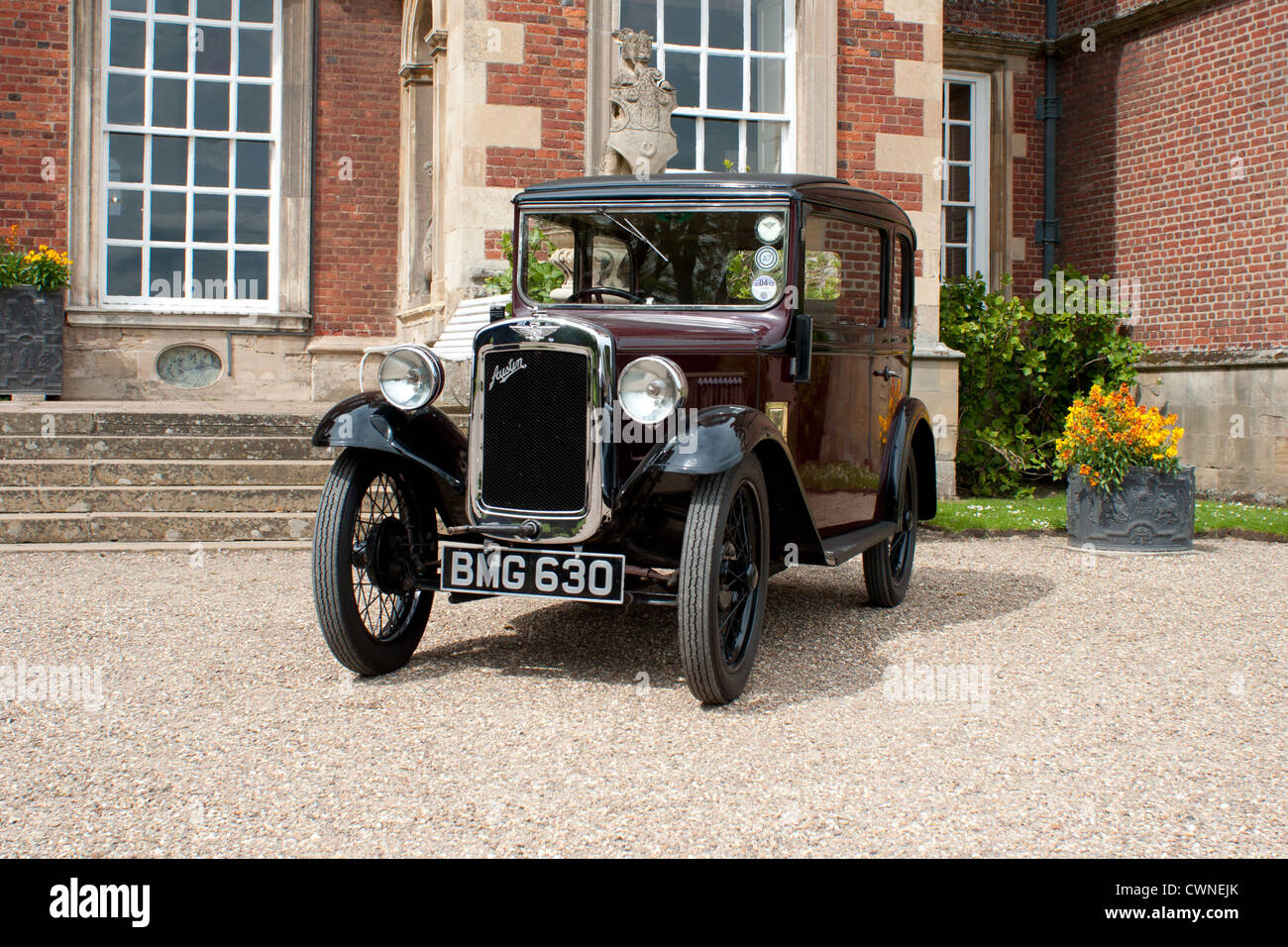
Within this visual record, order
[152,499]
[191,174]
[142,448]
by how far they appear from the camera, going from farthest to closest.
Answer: [191,174] → [142,448] → [152,499]

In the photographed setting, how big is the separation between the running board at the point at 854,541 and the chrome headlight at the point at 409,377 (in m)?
1.66

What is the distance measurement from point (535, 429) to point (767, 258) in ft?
4.26

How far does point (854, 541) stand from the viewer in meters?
5.02

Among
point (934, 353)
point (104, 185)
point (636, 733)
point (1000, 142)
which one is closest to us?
point (636, 733)

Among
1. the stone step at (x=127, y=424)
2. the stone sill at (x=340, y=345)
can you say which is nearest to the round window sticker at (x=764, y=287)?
the stone step at (x=127, y=424)

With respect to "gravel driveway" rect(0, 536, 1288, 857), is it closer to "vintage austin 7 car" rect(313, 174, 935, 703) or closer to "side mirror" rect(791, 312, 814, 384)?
"vintage austin 7 car" rect(313, 174, 935, 703)

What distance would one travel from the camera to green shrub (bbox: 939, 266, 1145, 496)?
11.2 m

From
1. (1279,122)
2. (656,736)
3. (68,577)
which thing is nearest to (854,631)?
(656,736)

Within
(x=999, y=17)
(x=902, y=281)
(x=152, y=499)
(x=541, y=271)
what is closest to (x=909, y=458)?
(x=902, y=281)

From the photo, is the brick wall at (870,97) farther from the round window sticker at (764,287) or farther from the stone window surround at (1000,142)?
the round window sticker at (764,287)

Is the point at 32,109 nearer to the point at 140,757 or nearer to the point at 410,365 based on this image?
the point at 410,365

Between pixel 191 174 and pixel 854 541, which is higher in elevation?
pixel 191 174

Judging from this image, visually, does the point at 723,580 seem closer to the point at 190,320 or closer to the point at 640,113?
the point at 640,113

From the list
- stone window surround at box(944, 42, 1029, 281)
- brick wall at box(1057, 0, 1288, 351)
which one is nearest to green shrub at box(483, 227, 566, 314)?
brick wall at box(1057, 0, 1288, 351)
